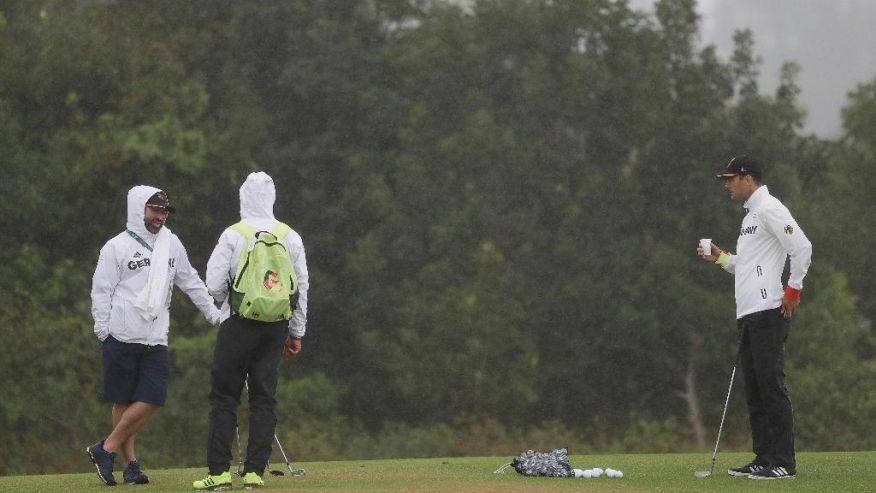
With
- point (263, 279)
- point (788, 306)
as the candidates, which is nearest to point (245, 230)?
point (263, 279)

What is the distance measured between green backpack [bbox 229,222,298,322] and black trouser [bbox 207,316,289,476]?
0.16m

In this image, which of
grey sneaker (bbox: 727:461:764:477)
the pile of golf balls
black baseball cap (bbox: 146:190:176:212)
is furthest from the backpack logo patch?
grey sneaker (bbox: 727:461:764:477)

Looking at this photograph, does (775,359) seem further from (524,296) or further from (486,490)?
(524,296)

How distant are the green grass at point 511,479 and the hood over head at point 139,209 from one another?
1.86 metres

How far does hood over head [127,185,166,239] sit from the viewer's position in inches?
456

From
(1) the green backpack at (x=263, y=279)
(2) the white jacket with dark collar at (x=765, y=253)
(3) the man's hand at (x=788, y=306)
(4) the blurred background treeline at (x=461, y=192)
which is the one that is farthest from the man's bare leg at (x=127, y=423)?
(4) the blurred background treeline at (x=461, y=192)

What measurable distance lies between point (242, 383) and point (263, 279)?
0.84 m

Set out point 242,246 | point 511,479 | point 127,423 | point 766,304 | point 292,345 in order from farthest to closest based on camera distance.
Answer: point 127,423
point 511,479
point 766,304
point 292,345
point 242,246

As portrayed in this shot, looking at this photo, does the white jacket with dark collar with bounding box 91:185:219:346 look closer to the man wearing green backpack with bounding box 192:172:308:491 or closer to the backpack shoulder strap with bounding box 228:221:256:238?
the man wearing green backpack with bounding box 192:172:308:491

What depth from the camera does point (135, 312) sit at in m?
11.6

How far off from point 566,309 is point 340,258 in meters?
6.77

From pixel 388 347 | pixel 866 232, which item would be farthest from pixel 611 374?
pixel 866 232

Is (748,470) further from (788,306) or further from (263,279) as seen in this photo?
(263,279)

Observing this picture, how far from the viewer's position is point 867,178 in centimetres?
5034
